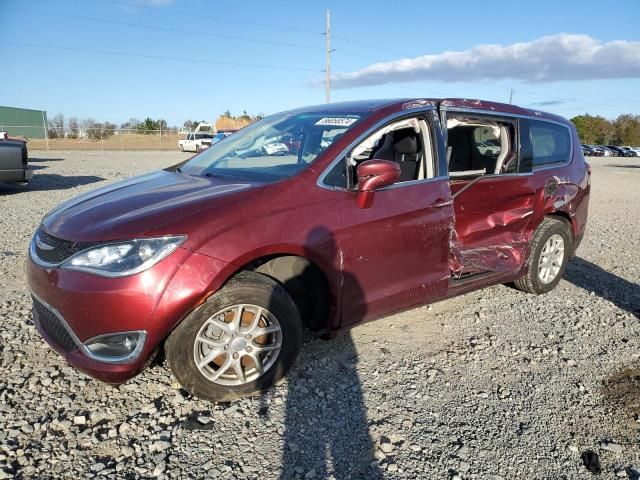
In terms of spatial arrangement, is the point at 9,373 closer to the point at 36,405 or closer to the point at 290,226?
the point at 36,405

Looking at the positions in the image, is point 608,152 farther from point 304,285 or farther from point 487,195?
point 304,285

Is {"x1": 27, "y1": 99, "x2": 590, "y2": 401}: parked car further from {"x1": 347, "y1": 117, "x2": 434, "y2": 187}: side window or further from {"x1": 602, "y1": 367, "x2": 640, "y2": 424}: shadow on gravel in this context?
{"x1": 602, "y1": 367, "x2": 640, "y2": 424}: shadow on gravel

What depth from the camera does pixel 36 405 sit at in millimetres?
2797

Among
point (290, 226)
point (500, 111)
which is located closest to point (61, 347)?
point (290, 226)

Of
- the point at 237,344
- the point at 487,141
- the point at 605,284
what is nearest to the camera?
the point at 237,344

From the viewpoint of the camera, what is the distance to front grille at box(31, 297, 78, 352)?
104 inches

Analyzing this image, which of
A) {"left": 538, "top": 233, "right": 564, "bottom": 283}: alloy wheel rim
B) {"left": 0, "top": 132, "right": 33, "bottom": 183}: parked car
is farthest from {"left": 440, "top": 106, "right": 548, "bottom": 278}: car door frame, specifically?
{"left": 0, "top": 132, "right": 33, "bottom": 183}: parked car

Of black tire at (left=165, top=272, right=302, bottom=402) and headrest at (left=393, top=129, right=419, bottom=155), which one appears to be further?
headrest at (left=393, top=129, right=419, bottom=155)

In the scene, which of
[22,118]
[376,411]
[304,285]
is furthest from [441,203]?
[22,118]

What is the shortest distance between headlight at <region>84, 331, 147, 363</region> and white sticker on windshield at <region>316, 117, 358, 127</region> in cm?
194

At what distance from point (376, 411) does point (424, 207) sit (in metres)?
1.46

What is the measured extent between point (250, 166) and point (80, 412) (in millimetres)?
1884

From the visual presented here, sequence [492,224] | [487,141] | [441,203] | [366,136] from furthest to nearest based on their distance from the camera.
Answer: [487,141]
[492,224]
[441,203]
[366,136]

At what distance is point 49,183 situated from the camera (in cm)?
1291
